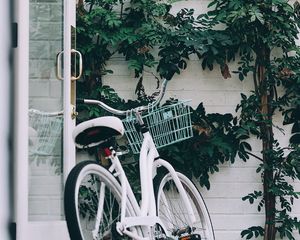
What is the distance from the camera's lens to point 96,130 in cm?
271

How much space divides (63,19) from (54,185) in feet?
2.88

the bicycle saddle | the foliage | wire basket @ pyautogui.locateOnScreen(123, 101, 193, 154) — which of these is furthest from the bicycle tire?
the foliage

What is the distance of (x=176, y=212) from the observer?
359 centimetres

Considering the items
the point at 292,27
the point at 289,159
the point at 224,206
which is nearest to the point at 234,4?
the point at 292,27

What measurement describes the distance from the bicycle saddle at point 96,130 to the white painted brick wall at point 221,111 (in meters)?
1.62

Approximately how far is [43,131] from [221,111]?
1.73 m

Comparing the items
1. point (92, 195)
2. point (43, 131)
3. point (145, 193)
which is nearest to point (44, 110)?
point (43, 131)

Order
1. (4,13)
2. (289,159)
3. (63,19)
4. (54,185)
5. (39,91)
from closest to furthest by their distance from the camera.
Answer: (4,13), (39,91), (54,185), (63,19), (289,159)

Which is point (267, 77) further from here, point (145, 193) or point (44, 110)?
point (44, 110)

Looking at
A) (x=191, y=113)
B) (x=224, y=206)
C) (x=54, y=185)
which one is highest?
(x=191, y=113)

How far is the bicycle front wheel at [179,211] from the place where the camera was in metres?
3.35

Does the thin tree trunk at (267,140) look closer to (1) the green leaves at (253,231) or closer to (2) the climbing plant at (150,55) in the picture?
(1) the green leaves at (253,231)

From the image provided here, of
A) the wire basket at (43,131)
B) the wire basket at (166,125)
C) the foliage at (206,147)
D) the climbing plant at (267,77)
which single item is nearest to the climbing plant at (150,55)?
the foliage at (206,147)

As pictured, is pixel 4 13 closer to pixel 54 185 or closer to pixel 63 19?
pixel 54 185
